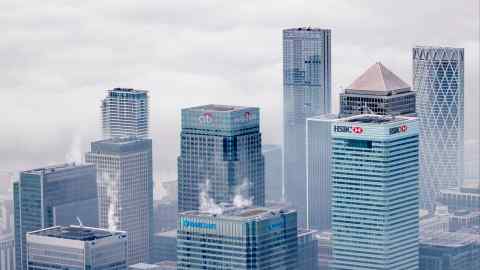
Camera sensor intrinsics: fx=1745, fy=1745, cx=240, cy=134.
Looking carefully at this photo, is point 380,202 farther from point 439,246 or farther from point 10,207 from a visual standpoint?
point 10,207

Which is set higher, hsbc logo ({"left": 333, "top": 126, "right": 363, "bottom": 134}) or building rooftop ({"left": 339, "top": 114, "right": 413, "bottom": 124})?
building rooftop ({"left": 339, "top": 114, "right": 413, "bottom": 124})

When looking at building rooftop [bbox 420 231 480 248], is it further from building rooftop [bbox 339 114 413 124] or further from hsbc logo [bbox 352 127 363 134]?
hsbc logo [bbox 352 127 363 134]

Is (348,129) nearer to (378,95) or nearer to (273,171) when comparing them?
(378,95)

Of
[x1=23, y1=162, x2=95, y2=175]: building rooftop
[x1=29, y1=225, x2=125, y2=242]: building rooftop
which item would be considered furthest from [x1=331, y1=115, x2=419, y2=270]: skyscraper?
[x1=23, y1=162, x2=95, y2=175]: building rooftop

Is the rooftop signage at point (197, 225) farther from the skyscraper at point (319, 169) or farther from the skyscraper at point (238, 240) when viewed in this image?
the skyscraper at point (319, 169)

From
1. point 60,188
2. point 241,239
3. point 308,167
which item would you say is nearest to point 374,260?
point 241,239

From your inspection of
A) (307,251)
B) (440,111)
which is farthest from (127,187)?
(440,111)
